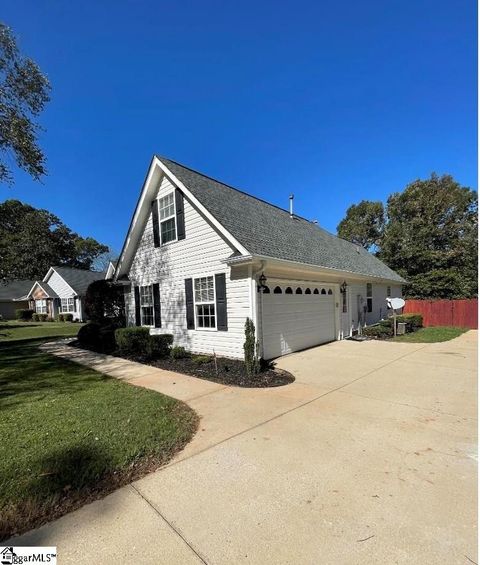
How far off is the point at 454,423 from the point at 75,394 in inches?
262

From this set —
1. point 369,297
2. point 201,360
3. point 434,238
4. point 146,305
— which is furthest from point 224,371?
point 434,238

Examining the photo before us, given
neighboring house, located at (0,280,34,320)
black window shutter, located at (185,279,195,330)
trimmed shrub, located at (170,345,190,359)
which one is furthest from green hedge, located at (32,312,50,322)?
trimmed shrub, located at (170,345,190,359)

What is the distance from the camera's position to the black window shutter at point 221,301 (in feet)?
29.2

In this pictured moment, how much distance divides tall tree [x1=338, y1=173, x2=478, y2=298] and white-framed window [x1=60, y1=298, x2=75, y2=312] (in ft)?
103

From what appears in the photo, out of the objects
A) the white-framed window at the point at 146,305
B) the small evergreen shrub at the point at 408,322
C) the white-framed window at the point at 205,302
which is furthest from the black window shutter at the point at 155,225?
the small evergreen shrub at the point at 408,322

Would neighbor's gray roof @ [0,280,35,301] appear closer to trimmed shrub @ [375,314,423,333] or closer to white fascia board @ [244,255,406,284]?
white fascia board @ [244,255,406,284]

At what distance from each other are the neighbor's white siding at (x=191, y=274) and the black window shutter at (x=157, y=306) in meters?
0.16

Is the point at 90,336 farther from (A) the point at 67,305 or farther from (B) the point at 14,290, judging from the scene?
(B) the point at 14,290

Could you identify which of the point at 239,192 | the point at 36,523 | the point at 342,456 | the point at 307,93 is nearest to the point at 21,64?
the point at 239,192

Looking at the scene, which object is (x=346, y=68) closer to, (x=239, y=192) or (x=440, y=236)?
(x=239, y=192)

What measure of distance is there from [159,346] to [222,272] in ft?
10.9

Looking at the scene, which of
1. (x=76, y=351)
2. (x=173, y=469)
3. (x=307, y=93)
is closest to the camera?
(x=173, y=469)

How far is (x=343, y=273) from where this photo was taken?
12102 mm

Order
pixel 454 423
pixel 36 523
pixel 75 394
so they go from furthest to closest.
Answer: pixel 75 394 → pixel 454 423 → pixel 36 523
